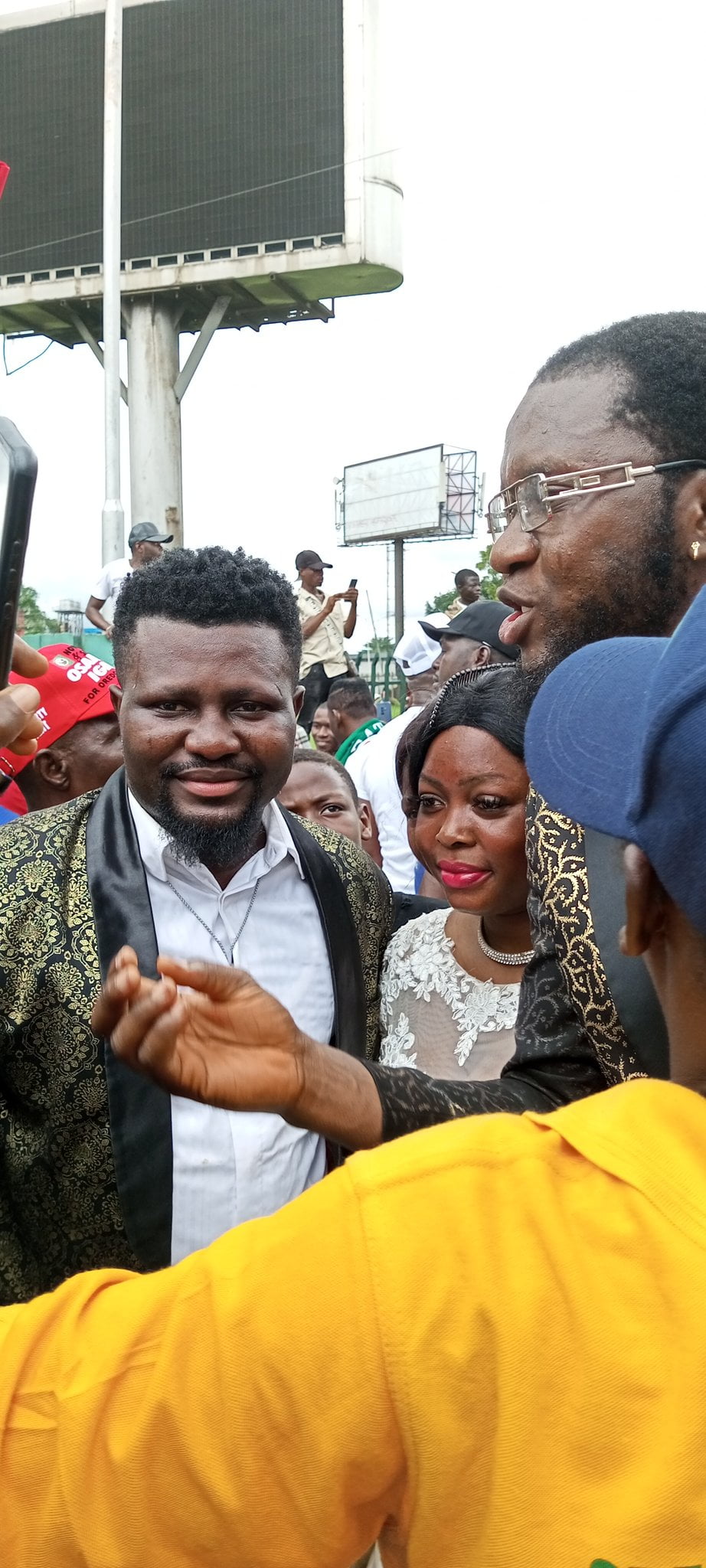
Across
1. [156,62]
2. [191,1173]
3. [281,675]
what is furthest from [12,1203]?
[156,62]

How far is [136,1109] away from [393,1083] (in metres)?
0.91

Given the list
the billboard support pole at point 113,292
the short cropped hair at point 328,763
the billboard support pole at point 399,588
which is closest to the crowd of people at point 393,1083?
the short cropped hair at point 328,763

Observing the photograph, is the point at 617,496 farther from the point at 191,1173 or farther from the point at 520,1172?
the point at 191,1173

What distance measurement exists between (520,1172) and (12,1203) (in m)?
1.72

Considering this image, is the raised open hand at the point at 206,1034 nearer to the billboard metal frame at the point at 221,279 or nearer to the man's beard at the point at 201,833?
the man's beard at the point at 201,833

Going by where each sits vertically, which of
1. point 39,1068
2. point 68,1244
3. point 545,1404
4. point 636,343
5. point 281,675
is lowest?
point 68,1244

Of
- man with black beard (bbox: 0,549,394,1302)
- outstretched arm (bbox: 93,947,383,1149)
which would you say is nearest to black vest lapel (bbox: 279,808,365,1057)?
man with black beard (bbox: 0,549,394,1302)

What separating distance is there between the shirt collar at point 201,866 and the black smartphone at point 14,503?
1.37m

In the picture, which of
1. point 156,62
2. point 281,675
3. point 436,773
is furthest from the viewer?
point 156,62

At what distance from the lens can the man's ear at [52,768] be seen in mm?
3910

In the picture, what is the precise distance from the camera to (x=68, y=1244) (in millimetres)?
2490

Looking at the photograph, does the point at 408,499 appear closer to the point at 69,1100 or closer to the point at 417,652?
the point at 417,652

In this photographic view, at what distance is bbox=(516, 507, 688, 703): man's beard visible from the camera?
6.42 feet

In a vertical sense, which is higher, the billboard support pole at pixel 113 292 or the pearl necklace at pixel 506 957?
the billboard support pole at pixel 113 292
